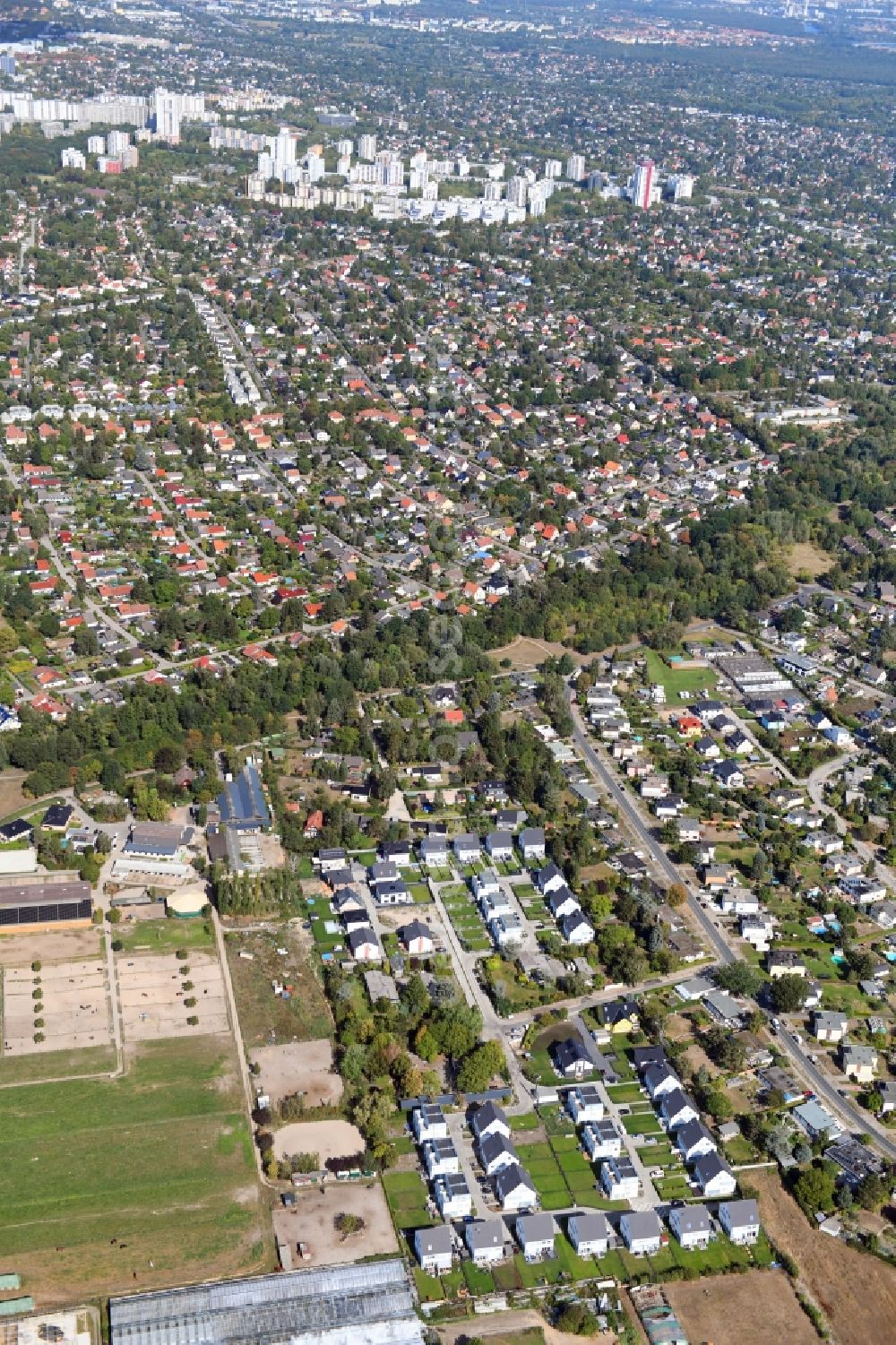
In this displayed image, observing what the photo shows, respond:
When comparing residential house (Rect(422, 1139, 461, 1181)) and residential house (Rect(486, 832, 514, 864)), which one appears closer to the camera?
residential house (Rect(422, 1139, 461, 1181))

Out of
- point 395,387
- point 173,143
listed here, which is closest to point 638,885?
point 395,387

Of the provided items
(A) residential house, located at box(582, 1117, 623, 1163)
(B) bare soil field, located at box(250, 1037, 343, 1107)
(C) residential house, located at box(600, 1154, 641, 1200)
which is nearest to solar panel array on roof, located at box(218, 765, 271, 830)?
(B) bare soil field, located at box(250, 1037, 343, 1107)

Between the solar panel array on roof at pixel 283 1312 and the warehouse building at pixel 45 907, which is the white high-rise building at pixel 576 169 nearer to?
the warehouse building at pixel 45 907

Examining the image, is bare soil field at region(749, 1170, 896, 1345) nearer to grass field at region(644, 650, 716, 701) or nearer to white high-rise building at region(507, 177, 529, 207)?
grass field at region(644, 650, 716, 701)

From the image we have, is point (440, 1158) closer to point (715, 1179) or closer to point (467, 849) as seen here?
point (715, 1179)

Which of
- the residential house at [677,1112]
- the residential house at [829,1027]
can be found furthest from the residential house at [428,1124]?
the residential house at [829,1027]

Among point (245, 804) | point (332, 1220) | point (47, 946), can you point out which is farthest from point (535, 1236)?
point (245, 804)
